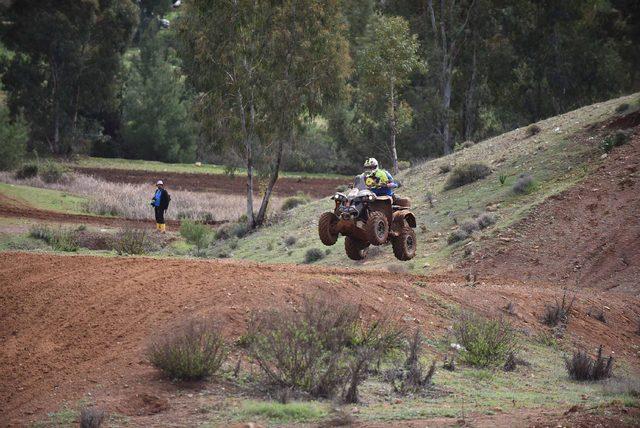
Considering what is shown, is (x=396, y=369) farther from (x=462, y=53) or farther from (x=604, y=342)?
(x=462, y=53)

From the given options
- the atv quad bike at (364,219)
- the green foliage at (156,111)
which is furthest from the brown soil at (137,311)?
the green foliage at (156,111)

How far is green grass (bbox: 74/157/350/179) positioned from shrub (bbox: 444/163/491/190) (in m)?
34.8

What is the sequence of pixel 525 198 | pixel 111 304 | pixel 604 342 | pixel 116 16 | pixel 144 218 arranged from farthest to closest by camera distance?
pixel 116 16 → pixel 144 218 → pixel 525 198 → pixel 604 342 → pixel 111 304

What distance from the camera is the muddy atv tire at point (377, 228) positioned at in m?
23.6

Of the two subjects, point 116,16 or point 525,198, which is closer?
point 525,198

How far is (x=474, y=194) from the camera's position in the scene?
1430 inches

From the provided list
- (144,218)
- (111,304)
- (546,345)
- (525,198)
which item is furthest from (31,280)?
(144,218)

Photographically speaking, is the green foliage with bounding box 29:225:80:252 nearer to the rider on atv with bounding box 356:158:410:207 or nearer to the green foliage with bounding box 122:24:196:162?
the rider on atv with bounding box 356:158:410:207

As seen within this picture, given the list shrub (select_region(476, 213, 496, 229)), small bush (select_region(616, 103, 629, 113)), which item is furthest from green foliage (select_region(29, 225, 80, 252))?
small bush (select_region(616, 103, 629, 113))

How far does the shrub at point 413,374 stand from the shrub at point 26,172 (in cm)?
4395

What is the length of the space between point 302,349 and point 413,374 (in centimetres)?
188

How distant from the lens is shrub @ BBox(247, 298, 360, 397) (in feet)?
48.8

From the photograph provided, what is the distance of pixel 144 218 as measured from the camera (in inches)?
1934

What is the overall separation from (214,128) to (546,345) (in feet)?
Result: 80.6
